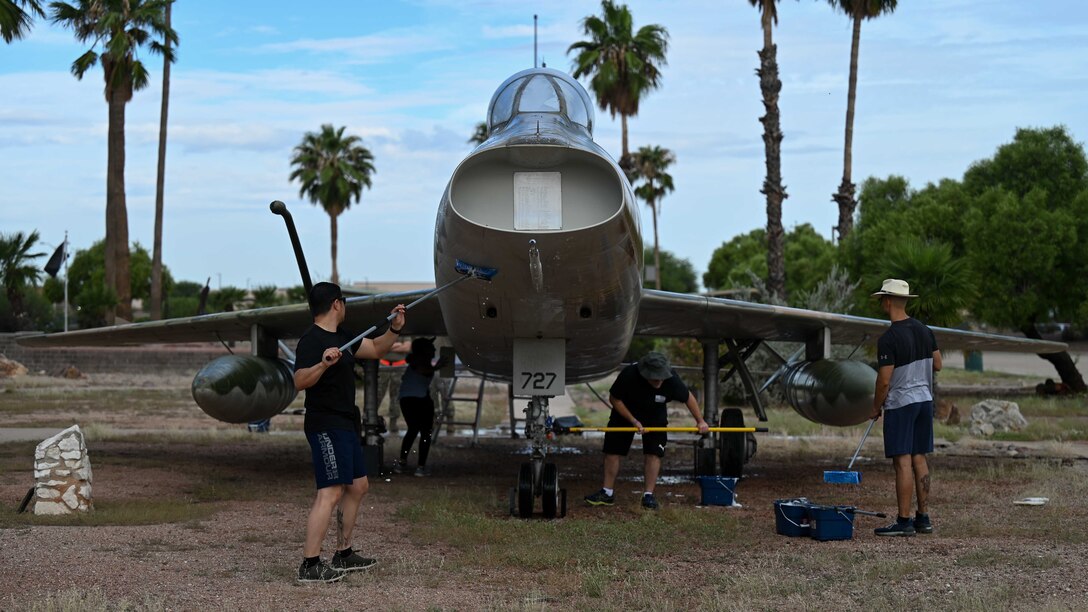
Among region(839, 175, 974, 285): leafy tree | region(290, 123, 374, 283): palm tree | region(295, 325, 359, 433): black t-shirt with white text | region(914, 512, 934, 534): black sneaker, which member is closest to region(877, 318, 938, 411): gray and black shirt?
region(914, 512, 934, 534): black sneaker

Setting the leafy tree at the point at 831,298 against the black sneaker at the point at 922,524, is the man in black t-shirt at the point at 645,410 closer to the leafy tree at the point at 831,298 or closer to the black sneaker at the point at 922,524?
the black sneaker at the point at 922,524

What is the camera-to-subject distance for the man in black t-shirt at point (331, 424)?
21.6ft

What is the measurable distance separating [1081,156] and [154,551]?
103 ft

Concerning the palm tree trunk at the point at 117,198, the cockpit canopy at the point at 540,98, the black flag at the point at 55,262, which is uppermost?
the palm tree trunk at the point at 117,198

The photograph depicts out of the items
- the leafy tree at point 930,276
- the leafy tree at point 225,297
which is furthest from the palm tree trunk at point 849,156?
the leafy tree at point 225,297

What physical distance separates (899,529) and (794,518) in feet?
2.63

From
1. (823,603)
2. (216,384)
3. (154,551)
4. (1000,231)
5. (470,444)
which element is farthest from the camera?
(1000,231)

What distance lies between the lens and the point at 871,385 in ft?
39.5

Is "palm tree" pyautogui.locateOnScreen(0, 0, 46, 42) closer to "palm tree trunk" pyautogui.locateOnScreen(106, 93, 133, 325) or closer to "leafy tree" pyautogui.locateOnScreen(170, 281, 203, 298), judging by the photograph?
"palm tree trunk" pyautogui.locateOnScreen(106, 93, 133, 325)

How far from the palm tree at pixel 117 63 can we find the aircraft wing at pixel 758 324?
1273 inches

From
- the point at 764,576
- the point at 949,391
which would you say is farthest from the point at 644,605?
the point at 949,391

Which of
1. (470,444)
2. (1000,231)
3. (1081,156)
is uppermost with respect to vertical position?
(1081,156)

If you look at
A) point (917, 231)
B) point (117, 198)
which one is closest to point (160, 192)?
point (117, 198)

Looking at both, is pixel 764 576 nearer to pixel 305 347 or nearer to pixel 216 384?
pixel 305 347
